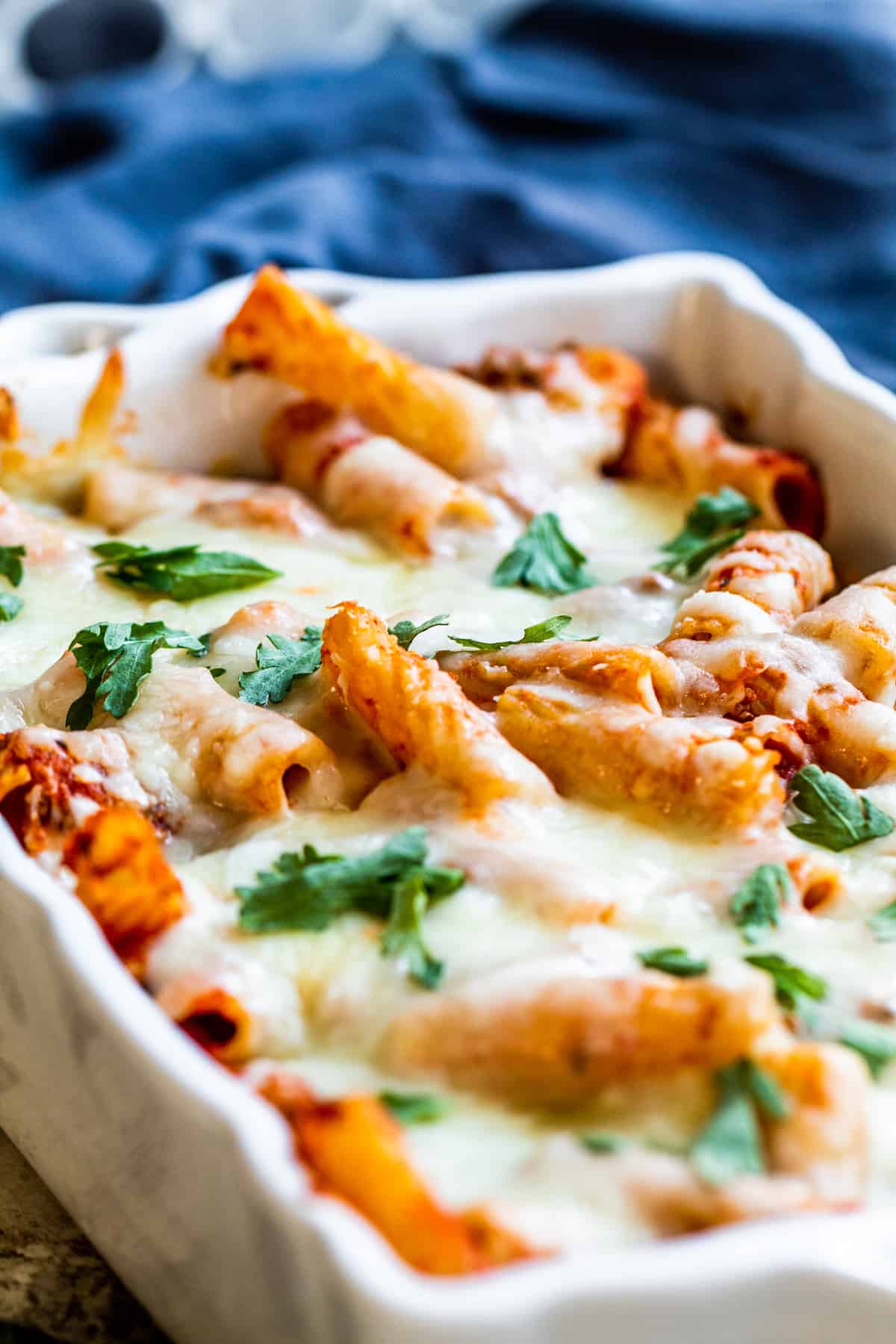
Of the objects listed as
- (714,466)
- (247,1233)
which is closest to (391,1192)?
(247,1233)

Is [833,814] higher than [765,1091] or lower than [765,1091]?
lower

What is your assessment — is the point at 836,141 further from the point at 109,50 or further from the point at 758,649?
the point at 758,649

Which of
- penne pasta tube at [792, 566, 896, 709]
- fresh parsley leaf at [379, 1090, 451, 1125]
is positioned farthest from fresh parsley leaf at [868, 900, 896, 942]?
fresh parsley leaf at [379, 1090, 451, 1125]

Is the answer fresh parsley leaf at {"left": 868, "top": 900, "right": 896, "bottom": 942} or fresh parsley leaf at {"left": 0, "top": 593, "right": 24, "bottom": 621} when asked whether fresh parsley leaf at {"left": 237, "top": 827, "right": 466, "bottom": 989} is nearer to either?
fresh parsley leaf at {"left": 868, "top": 900, "right": 896, "bottom": 942}


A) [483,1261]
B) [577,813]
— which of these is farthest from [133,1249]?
[577,813]

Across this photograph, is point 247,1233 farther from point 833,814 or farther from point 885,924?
point 833,814

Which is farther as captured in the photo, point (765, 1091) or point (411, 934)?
point (411, 934)
